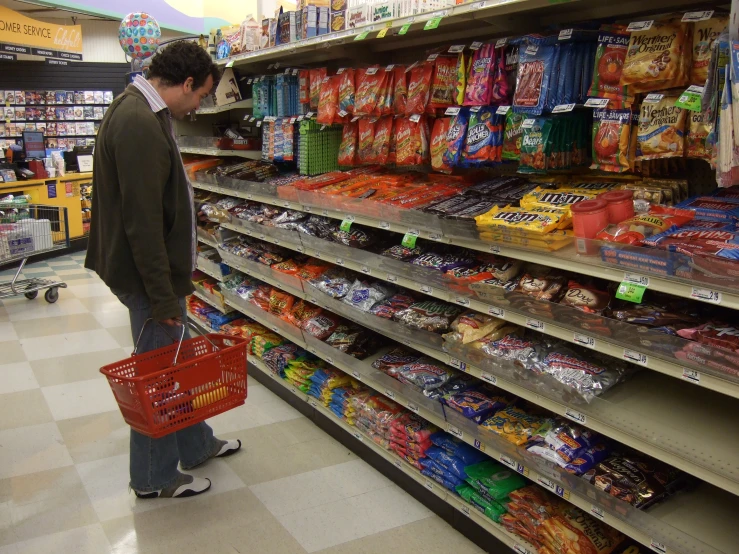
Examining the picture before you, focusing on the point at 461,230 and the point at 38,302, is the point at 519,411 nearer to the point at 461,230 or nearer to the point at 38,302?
the point at 461,230

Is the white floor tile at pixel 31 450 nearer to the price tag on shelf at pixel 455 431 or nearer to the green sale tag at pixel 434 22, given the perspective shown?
the price tag on shelf at pixel 455 431

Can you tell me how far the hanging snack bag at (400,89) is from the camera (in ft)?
9.82

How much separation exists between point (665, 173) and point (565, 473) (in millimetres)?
1173

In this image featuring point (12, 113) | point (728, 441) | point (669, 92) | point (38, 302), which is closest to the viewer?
point (728, 441)

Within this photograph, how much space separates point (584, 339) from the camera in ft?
6.51

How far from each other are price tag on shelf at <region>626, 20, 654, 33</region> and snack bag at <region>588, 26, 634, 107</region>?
6cm

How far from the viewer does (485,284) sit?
2320 millimetres

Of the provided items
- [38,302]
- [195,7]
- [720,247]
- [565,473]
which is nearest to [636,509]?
[565,473]

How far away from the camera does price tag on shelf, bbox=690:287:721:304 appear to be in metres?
1.61

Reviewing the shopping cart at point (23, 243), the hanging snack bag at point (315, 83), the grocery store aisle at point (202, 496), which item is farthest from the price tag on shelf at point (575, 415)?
the shopping cart at point (23, 243)

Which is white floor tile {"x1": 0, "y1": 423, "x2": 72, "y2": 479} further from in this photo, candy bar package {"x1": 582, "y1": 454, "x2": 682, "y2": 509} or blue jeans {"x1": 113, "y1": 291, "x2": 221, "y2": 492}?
candy bar package {"x1": 582, "y1": 454, "x2": 682, "y2": 509}

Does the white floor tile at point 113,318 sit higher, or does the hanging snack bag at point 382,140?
the hanging snack bag at point 382,140

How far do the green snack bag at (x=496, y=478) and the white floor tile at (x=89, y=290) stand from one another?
196 inches

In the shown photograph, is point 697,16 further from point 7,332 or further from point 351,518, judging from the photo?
point 7,332
